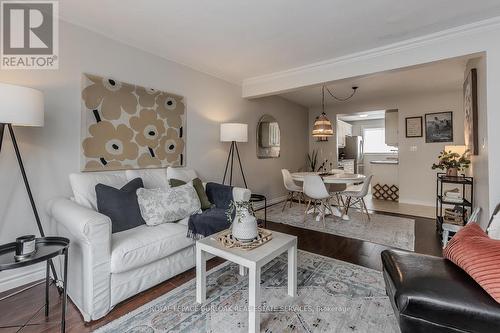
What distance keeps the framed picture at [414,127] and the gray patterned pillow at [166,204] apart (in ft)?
16.1

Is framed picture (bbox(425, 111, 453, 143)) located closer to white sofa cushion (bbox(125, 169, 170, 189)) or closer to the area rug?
the area rug

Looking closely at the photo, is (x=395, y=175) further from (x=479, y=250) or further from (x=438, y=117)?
(x=479, y=250)

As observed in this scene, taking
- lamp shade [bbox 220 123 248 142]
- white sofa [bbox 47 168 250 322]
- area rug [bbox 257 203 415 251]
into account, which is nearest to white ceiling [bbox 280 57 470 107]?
lamp shade [bbox 220 123 248 142]

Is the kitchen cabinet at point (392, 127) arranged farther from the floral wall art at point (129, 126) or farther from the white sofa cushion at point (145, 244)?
the white sofa cushion at point (145, 244)

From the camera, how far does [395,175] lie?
5641 millimetres

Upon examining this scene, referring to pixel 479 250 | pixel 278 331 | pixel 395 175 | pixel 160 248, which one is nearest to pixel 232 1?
pixel 160 248

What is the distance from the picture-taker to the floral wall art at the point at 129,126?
237cm

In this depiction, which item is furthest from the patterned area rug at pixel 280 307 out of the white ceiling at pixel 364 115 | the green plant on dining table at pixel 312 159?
the white ceiling at pixel 364 115

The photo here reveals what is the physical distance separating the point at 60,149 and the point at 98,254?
124 cm

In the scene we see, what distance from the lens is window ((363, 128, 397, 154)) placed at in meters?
8.45

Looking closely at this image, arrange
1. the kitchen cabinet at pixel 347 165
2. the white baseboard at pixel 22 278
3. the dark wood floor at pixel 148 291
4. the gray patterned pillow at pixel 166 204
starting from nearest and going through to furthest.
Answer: the dark wood floor at pixel 148 291 < the white baseboard at pixel 22 278 < the gray patterned pillow at pixel 166 204 < the kitchen cabinet at pixel 347 165

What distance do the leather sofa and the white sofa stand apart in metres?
1.63

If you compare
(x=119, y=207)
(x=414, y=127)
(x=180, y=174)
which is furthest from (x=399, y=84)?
(x=119, y=207)

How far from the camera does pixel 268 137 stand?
4941 millimetres
